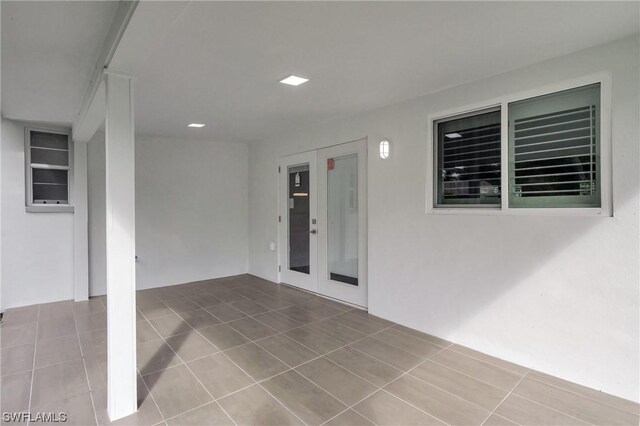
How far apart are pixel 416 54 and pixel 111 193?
2478mm

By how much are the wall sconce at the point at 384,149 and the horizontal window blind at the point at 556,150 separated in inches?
51.1

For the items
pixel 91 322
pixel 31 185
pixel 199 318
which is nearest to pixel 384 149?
pixel 199 318

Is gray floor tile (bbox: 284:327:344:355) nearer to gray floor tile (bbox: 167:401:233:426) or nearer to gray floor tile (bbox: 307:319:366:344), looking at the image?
gray floor tile (bbox: 307:319:366:344)

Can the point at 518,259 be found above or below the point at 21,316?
above

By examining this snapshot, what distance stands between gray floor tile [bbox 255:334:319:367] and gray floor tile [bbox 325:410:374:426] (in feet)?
2.56

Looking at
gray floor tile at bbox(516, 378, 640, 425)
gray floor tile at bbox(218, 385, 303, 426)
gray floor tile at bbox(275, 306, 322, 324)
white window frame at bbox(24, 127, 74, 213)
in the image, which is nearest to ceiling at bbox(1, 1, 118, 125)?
white window frame at bbox(24, 127, 74, 213)

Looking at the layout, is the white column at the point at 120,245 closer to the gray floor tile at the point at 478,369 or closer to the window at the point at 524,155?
the gray floor tile at the point at 478,369

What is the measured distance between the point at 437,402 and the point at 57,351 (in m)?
3.51

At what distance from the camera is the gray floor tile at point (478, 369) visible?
2576 mm

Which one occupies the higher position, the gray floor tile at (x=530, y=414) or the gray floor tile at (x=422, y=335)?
the gray floor tile at (x=422, y=335)

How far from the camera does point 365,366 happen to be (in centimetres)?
284

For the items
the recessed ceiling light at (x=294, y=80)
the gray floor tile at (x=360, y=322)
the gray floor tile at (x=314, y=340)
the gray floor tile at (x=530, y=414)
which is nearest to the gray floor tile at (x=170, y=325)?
the gray floor tile at (x=314, y=340)

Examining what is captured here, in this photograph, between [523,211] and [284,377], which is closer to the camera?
[284,377]

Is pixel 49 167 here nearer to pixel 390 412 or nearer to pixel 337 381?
pixel 337 381
